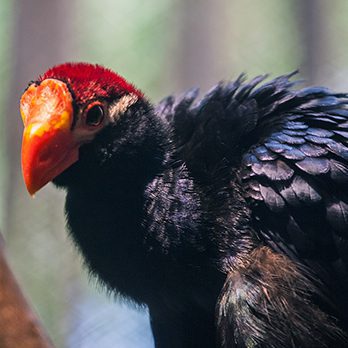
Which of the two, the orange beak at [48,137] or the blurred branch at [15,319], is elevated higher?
the orange beak at [48,137]

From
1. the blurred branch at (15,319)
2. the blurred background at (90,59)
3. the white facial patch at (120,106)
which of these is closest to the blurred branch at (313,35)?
the blurred background at (90,59)

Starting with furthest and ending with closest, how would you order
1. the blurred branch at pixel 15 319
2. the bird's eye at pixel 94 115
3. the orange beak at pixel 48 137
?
the bird's eye at pixel 94 115
the orange beak at pixel 48 137
the blurred branch at pixel 15 319

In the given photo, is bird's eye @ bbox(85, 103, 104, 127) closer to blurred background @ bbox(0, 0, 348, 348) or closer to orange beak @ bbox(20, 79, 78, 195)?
orange beak @ bbox(20, 79, 78, 195)

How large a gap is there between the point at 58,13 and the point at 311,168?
8.84 feet

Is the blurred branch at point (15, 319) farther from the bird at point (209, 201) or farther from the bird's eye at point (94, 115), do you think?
the bird's eye at point (94, 115)

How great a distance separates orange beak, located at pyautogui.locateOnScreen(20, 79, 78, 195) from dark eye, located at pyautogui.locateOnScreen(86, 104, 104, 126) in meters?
0.07

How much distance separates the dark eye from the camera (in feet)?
8.61

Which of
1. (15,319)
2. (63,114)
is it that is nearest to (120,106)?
(63,114)

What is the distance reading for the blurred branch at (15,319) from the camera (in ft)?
7.70

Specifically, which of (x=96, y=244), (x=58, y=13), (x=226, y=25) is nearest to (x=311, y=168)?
(x=96, y=244)

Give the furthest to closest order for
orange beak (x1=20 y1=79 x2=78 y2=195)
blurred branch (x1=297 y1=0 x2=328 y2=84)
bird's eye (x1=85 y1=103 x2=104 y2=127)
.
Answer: blurred branch (x1=297 y1=0 x2=328 y2=84), bird's eye (x1=85 y1=103 x2=104 y2=127), orange beak (x1=20 y1=79 x2=78 y2=195)

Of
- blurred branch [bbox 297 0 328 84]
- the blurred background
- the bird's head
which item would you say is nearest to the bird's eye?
the bird's head

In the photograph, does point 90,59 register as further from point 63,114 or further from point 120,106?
point 63,114

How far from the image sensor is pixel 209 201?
2.63m
